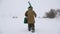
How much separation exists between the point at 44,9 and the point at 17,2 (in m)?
2.08

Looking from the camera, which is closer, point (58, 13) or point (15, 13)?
point (58, 13)

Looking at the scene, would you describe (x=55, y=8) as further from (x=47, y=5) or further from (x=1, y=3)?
(x=1, y=3)

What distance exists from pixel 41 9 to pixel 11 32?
6316mm

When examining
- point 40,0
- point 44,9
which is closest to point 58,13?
point 44,9

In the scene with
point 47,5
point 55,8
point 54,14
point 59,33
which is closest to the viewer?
point 59,33

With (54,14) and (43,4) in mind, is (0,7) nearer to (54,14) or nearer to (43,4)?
(43,4)

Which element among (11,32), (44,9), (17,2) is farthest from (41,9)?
(11,32)

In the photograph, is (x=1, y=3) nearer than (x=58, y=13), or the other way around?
(x=58, y=13)

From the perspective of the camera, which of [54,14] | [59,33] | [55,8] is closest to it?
[59,33]

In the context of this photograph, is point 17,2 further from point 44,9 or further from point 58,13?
point 58,13

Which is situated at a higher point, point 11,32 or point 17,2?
point 17,2

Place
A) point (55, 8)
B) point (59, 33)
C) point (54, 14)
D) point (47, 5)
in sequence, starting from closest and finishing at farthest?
point (59, 33) → point (54, 14) → point (55, 8) → point (47, 5)

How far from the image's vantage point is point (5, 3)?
13.7 metres

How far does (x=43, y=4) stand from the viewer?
519 inches
